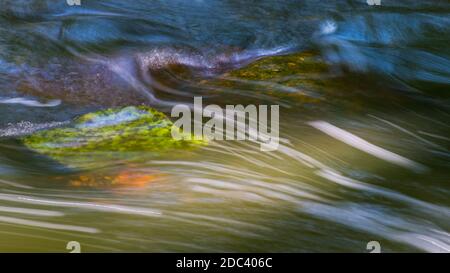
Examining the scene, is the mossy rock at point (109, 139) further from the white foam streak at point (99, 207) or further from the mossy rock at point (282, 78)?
the mossy rock at point (282, 78)

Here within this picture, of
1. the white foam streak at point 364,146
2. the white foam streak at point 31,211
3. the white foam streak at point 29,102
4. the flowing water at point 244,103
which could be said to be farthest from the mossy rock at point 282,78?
the white foam streak at point 31,211

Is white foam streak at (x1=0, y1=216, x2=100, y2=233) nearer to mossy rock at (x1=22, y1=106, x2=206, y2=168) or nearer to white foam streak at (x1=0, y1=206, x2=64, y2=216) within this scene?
white foam streak at (x1=0, y1=206, x2=64, y2=216)

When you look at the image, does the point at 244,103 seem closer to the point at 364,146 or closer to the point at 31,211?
the point at 364,146

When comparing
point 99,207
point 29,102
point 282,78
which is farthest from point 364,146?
point 29,102

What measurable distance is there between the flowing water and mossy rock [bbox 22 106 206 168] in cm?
9

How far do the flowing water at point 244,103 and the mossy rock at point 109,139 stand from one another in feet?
0.31

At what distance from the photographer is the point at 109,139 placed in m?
5.29

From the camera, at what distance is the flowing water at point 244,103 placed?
13.6 feet

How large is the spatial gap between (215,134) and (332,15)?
3.83 metres

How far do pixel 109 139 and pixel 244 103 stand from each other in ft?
4.81

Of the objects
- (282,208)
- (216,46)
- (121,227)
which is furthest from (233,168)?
A: (216,46)

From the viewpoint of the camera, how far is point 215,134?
18.1 feet

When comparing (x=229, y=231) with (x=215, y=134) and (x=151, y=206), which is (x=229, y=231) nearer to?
(x=151, y=206)
